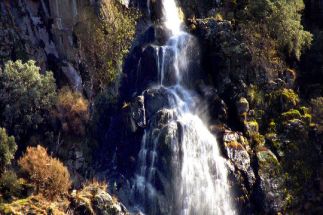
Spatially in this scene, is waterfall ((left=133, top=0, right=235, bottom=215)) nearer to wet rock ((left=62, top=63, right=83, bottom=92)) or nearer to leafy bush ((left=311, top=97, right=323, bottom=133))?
wet rock ((left=62, top=63, right=83, bottom=92))

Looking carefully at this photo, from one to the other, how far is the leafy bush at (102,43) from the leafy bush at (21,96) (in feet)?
15.7

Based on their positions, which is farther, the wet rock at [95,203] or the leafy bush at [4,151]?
the leafy bush at [4,151]

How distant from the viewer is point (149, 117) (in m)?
39.5

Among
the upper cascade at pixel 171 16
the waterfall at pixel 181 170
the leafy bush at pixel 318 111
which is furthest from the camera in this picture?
the upper cascade at pixel 171 16

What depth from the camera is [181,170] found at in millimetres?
37906

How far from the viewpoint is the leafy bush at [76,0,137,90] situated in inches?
1688

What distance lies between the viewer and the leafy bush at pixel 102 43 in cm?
4288

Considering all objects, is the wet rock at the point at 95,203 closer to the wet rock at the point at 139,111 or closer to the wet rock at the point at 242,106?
the wet rock at the point at 139,111

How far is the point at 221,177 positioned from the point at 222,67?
353 inches

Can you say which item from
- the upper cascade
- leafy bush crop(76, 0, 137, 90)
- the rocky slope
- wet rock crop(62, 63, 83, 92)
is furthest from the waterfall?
the upper cascade

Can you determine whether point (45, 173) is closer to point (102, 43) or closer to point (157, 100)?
point (157, 100)

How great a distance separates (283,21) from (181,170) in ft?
48.8

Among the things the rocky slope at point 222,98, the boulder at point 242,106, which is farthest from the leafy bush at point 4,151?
the boulder at point 242,106

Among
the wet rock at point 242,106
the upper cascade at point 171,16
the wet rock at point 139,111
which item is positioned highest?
the upper cascade at point 171,16
